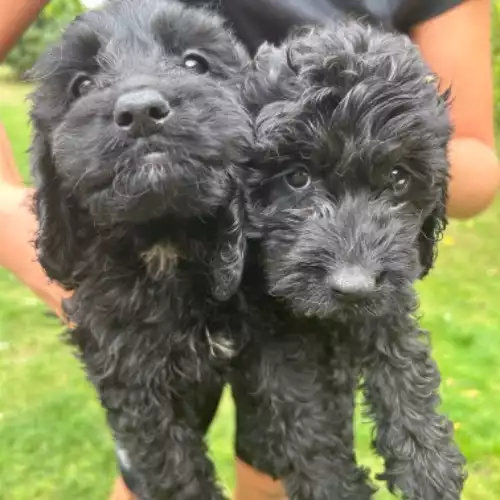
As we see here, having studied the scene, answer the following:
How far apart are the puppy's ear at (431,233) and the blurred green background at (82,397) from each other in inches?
58.4

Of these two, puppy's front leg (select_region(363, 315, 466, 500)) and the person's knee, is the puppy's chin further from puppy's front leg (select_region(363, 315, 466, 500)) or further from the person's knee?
the person's knee

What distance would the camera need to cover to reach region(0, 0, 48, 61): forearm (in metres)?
2.22

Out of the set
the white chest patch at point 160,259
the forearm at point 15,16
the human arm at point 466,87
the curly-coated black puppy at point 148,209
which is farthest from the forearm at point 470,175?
the forearm at point 15,16

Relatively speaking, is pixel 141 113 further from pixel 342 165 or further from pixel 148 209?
pixel 342 165

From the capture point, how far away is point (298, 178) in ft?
Answer: 4.80

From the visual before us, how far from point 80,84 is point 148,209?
383mm

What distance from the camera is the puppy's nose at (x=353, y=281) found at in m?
1.32

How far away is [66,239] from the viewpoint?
5.42ft

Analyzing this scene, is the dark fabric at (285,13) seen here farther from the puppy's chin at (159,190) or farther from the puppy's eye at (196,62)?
the puppy's chin at (159,190)

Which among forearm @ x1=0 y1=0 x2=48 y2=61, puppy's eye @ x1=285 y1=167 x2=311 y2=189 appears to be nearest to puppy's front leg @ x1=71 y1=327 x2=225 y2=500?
puppy's eye @ x1=285 y1=167 x2=311 y2=189

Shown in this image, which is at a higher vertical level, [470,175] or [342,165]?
[342,165]

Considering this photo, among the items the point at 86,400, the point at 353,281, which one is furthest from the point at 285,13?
the point at 86,400

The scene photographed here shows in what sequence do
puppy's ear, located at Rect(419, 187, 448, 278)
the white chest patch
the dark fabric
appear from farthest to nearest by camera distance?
the dark fabric → puppy's ear, located at Rect(419, 187, 448, 278) → the white chest patch

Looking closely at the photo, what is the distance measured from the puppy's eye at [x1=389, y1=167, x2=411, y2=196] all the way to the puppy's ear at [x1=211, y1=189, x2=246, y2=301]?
0.92 ft
